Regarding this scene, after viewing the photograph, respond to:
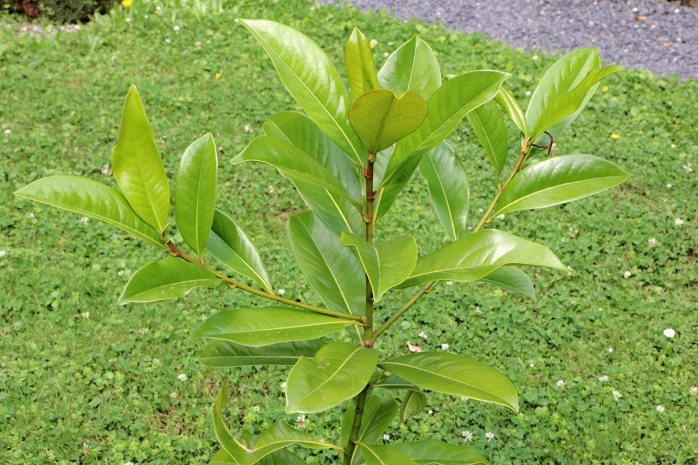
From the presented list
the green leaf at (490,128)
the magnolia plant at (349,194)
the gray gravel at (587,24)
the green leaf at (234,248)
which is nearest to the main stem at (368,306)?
the magnolia plant at (349,194)

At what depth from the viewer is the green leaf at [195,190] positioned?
136 centimetres

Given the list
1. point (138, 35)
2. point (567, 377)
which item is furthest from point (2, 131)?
point (567, 377)

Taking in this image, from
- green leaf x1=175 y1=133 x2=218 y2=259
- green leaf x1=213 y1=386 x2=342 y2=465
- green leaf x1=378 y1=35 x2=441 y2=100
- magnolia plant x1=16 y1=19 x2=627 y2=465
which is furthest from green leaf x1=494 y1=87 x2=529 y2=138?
green leaf x1=213 y1=386 x2=342 y2=465

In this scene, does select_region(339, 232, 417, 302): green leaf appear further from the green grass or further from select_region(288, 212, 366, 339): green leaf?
the green grass

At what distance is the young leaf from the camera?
70.4 inches

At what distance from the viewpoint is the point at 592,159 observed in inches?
59.2

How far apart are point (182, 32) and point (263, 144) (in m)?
5.46

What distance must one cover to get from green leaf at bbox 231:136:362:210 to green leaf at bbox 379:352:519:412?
408mm

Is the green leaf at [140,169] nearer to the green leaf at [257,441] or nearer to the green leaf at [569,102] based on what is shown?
the green leaf at [257,441]

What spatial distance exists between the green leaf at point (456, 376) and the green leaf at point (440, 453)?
34 cm

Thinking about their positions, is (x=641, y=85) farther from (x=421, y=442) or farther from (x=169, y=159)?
(x=421, y=442)

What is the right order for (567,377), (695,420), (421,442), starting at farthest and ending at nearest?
(567,377) → (695,420) → (421,442)

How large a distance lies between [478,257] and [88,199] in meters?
0.72

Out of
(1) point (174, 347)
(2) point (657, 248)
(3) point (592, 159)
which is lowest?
(1) point (174, 347)
